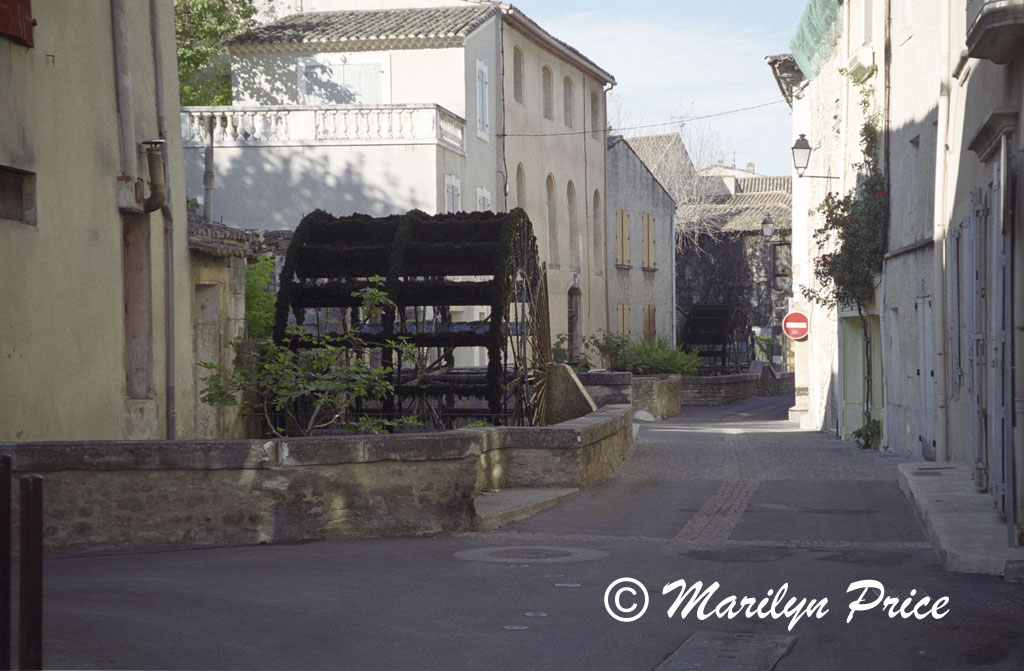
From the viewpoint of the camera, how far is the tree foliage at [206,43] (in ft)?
88.4

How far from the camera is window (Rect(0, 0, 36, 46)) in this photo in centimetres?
1068

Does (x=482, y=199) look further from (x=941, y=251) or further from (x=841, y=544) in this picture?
(x=841, y=544)

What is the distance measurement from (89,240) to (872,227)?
11.6 metres

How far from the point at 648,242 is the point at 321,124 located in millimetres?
17720

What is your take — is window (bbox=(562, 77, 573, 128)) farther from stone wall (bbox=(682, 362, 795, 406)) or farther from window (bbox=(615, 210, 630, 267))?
stone wall (bbox=(682, 362, 795, 406))

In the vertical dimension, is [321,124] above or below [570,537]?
above

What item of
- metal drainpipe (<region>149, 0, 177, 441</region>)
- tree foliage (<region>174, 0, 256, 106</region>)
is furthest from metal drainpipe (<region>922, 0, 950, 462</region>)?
tree foliage (<region>174, 0, 256, 106</region>)

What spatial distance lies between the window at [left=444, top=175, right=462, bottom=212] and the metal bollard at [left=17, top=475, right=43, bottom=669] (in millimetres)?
20665

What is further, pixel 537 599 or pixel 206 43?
pixel 206 43

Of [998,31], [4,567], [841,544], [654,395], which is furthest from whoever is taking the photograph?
[654,395]

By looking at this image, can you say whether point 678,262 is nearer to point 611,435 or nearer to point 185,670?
point 611,435

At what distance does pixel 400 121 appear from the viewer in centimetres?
2383

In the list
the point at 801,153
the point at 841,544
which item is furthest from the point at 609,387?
the point at 841,544

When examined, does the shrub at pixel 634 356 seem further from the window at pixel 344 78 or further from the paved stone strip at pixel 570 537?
the paved stone strip at pixel 570 537
